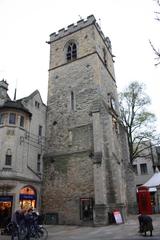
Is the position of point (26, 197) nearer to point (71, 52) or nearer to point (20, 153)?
point (20, 153)

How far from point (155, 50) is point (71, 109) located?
15.4 metres

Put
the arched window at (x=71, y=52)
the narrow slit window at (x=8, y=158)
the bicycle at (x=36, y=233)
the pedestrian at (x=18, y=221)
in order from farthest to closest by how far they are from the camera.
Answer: the arched window at (x=71, y=52) < the narrow slit window at (x=8, y=158) < the bicycle at (x=36, y=233) < the pedestrian at (x=18, y=221)

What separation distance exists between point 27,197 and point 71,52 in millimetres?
16209

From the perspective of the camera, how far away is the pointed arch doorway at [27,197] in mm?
16766

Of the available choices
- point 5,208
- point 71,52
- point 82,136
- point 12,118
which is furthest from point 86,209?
point 71,52

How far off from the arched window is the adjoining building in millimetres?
6740

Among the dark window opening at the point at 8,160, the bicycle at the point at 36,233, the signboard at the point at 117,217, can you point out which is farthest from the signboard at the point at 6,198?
the signboard at the point at 117,217

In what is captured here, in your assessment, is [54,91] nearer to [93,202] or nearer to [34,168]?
[34,168]

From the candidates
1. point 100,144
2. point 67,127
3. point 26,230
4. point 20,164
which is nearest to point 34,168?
point 20,164

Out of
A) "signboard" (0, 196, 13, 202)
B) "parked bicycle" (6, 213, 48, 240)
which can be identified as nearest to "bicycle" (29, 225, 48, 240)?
"parked bicycle" (6, 213, 48, 240)

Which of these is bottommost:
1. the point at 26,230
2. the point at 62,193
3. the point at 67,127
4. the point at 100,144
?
the point at 26,230

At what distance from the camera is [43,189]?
1914 centimetres

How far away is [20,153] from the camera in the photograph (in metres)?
17.5

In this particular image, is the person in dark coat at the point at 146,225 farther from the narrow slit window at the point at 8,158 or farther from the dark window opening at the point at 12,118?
the dark window opening at the point at 12,118
